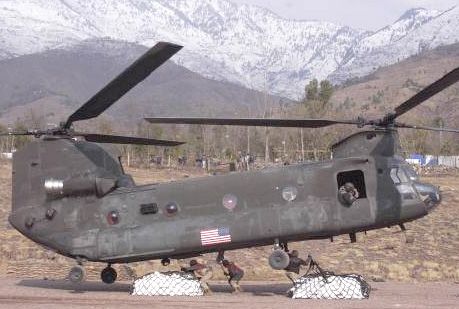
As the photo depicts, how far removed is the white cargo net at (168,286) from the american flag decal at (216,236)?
1149 mm

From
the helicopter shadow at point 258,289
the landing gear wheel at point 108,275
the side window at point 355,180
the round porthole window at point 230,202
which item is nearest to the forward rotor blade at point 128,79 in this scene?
the round porthole window at point 230,202

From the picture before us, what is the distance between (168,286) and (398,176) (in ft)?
20.8

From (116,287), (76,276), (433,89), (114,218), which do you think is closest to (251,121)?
(433,89)

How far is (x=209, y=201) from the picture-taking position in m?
17.9

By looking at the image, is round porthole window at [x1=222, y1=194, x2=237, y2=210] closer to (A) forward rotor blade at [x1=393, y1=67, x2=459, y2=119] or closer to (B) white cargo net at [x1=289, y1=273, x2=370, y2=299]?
(B) white cargo net at [x1=289, y1=273, x2=370, y2=299]

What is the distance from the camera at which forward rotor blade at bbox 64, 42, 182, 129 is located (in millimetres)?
14102

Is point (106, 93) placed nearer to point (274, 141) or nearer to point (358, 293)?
point (358, 293)

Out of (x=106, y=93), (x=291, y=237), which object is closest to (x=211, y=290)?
(x=291, y=237)

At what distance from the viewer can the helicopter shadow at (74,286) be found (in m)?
19.5

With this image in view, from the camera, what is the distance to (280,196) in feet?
57.7

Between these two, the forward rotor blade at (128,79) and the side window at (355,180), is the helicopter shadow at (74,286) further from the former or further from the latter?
the side window at (355,180)

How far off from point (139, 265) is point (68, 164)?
27.4 feet

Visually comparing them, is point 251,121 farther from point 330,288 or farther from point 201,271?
point 330,288

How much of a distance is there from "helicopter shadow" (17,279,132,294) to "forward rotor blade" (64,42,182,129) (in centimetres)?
451
